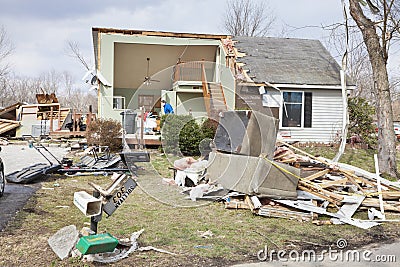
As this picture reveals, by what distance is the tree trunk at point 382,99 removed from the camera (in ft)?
37.6

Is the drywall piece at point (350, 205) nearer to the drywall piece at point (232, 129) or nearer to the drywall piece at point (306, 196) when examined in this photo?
the drywall piece at point (306, 196)

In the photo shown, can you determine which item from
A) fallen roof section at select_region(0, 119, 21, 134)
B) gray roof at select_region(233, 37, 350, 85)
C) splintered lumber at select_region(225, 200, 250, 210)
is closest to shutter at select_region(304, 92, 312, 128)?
gray roof at select_region(233, 37, 350, 85)

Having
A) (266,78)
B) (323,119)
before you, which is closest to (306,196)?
(266,78)

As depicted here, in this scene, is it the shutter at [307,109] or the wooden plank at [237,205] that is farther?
the shutter at [307,109]

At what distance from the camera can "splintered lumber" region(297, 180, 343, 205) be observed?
734cm

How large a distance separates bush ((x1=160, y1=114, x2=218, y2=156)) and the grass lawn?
141 cm

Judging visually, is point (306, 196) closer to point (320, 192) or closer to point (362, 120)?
point (320, 192)

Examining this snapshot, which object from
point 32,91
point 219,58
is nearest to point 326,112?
point 219,58

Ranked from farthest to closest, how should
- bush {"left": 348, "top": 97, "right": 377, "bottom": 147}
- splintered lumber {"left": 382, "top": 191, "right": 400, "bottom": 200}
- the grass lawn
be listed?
bush {"left": 348, "top": 97, "right": 377, "bottom": 147} < splintered lumber {"left": 382, "top": 191, "right": 400, "bottom": 200} < the grass lawn

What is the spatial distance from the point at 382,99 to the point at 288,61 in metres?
9.23

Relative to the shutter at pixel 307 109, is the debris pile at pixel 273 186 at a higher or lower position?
lower

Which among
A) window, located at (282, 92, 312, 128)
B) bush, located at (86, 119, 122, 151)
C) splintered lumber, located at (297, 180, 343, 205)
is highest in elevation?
window, located at (282, 92, 312, 128)

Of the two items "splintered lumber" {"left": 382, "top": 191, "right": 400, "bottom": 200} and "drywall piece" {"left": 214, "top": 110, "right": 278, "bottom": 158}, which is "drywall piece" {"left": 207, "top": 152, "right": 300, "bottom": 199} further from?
"splintered lumber" {"left": 382, "top": 191, "right": 400, "bottom": 200}

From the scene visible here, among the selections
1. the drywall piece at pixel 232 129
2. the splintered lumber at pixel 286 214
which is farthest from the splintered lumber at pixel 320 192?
the drywall piece at pixel 232 129
